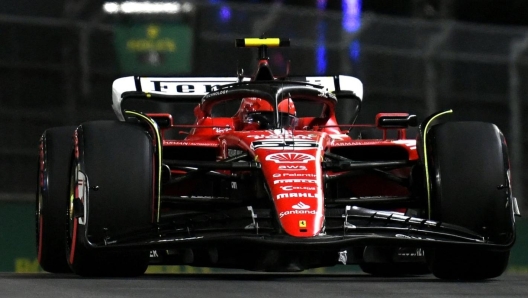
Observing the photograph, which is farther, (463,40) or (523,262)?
(463,40)

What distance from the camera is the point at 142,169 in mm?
5848

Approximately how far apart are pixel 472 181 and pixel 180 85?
3487 mm

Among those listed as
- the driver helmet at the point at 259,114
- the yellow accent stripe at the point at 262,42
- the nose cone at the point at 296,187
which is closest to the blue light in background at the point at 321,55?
the yellow accent stripe at the point at 262,42

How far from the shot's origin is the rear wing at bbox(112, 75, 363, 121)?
8844mm

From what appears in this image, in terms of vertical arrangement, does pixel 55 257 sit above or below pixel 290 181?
below

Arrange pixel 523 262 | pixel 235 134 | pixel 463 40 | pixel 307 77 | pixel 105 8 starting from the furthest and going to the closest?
1. pixel 105 8
2. pixel 463 40
3. pixel 523 262
4. pixel 307 77
5. pixel 235 134

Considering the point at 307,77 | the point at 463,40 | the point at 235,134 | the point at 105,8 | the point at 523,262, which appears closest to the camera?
the point at 235,134

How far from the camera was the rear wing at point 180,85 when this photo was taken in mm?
8844

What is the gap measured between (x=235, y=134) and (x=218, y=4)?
7.18 meters

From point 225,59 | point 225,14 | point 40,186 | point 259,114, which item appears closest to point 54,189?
point 40,186

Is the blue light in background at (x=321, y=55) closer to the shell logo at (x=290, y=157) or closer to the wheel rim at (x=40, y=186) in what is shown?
the wheel rim at (x=40, y=186)

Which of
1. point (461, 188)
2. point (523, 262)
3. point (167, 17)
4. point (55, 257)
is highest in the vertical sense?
point (167, 17)

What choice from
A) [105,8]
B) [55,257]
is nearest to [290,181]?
[55,257]

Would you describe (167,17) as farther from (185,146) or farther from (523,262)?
(185,146)
